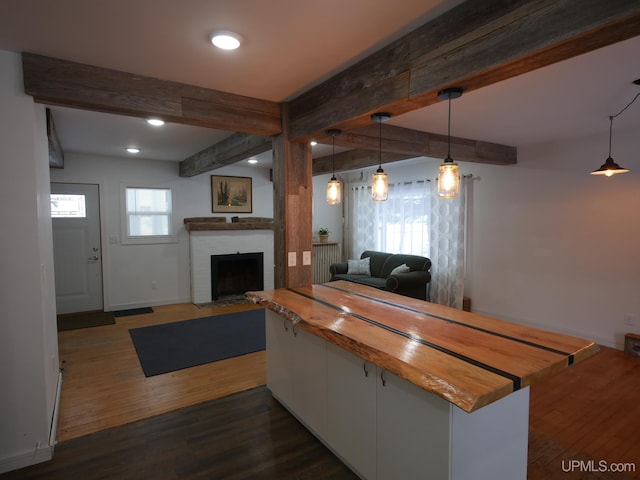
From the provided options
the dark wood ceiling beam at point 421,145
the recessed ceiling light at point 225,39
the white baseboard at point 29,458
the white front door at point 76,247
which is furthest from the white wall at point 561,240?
the white front door at point 76,247

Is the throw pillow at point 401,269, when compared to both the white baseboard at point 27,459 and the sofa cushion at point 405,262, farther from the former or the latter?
the white baseboard at point 27,459

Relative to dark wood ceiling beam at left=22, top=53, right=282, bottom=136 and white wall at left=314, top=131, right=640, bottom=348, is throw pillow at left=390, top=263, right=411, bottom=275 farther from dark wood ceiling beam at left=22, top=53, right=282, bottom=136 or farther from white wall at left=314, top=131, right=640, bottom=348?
dark wood ceiling beam at left=22, top=53, right=282, bottom=136

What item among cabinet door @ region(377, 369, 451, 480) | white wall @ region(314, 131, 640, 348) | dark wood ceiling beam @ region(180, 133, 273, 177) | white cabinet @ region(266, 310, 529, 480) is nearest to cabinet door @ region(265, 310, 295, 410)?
white cabinet @ region(266, 310, 529, 480)

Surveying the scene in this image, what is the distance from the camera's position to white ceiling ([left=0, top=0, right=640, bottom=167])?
5.23 feet

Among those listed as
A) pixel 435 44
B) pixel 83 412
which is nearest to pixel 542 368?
pixel 435 44

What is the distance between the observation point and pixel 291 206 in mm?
2951

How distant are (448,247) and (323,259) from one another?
8.58 ft

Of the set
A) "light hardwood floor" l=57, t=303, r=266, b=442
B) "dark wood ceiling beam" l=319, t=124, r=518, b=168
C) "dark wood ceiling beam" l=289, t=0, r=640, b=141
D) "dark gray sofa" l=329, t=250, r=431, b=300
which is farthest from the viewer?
"dark gray sofa" l=329, t=250, r=431, b=300

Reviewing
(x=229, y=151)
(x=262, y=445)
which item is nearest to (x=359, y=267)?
(x=229, y=151)

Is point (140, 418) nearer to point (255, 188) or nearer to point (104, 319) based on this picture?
point (104, 319)

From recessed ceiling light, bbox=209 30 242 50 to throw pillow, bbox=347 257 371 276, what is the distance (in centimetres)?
482

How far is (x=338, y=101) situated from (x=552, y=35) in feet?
4.25

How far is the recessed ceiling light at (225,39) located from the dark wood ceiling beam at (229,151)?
138 centimetres

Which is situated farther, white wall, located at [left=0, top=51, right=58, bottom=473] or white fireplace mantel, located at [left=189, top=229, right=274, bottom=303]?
white fireplace mantel, located at [left=189, top=229, right=274, bottom=303]
